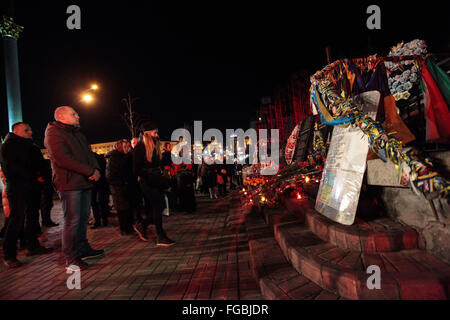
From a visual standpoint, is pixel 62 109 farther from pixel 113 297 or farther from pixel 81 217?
pixel 113 297

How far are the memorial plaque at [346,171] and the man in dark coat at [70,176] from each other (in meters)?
3.27

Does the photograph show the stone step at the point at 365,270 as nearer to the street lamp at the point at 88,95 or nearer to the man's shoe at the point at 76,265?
the man's shoe at the point at 76,265

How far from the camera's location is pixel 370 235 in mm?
2004

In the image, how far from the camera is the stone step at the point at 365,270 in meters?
1.45

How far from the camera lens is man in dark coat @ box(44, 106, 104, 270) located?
2885 millimetres

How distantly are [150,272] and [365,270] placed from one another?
8.02 ft

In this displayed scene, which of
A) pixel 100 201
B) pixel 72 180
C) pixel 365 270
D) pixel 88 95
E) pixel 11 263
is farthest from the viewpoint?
pixel 88 95

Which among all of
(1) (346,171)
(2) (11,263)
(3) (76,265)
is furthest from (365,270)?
(2) (11,263)

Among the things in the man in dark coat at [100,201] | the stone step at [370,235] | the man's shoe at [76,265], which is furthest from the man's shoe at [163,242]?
the man in dark coat at [100,201]

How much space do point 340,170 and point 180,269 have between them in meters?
2.45

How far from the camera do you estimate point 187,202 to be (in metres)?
6.69

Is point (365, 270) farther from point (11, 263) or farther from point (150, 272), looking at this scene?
point (11, 263)
